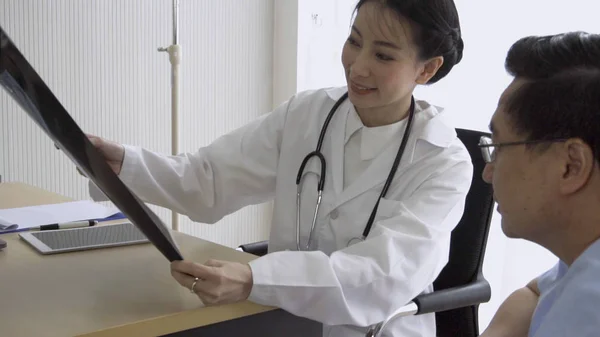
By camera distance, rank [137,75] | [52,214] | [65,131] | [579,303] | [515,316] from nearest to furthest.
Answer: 1. [579,303]
2. [65,131]
3. [515,316]
4. [52,214]
5. [137,75]

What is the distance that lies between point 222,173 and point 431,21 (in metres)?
0.60

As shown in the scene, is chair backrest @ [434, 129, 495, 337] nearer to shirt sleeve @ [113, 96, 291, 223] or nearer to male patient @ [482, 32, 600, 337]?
shirt sleeve @ [113, 96, 291, 223]

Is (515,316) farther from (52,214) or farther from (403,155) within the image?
(52,214)

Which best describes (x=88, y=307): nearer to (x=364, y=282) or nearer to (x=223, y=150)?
(x=364, y=282)

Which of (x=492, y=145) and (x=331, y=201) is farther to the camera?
(x=331, y=201)

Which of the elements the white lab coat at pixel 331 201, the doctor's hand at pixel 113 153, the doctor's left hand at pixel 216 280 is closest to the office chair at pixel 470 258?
the white lab coat at pixel 331 201

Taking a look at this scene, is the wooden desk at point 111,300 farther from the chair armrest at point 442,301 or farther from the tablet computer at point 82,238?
the chair armrest at point 442,301

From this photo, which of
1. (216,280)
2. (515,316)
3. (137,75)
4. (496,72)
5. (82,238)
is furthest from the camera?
(137,75)

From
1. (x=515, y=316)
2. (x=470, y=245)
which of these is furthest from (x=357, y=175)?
(x=515, y=316)

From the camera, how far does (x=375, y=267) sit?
4.07ft

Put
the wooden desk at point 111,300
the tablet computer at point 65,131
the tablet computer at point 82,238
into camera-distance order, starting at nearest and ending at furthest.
Result: the tablet computer at point 65,131 < the wooden desk at point 111,300 < the tablet computer at point 82,238

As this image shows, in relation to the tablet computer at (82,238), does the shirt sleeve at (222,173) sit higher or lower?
higher

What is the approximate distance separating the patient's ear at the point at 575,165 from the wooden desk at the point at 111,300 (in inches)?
19.9

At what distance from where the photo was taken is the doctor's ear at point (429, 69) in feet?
5.08
